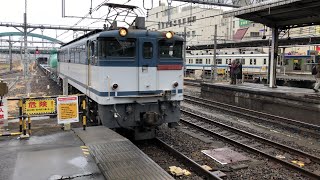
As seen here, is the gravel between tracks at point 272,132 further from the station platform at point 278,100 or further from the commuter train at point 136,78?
the commuter train at point 136,78

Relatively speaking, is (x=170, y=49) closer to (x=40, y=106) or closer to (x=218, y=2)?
(x=40, y=106)

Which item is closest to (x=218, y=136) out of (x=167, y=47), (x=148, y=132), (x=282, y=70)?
(x=148, y=132)

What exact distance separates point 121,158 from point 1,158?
234 cm

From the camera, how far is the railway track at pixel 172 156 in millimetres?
7228

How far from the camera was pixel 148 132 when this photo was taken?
9.64 meters

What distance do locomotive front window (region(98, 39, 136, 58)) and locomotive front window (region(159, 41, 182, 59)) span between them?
2.89ft

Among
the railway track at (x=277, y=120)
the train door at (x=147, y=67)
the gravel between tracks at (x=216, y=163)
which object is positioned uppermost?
the train door at (x=147, y=67)

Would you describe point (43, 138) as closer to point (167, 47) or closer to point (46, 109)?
point (46, 109)

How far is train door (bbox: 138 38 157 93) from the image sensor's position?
358 inches

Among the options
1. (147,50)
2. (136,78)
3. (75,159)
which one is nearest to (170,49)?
(147,50)

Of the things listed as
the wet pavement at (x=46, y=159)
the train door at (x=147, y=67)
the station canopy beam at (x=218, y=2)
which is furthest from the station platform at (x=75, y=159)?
the station canopy beam at (x=218, y=2)

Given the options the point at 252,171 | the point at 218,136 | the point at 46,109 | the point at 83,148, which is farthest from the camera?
the point at 218,136

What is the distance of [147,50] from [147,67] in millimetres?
504

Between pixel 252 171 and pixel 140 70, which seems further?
pixel 140 70
